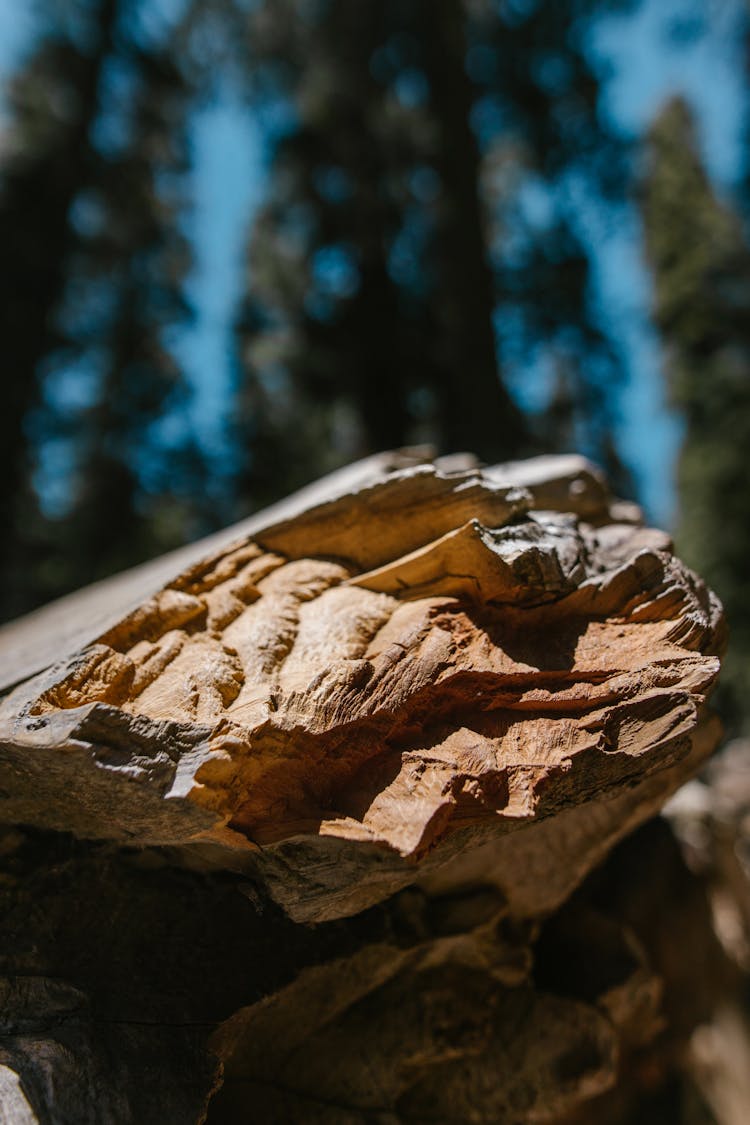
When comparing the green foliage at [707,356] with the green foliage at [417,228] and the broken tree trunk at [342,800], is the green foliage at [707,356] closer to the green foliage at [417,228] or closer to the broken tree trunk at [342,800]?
the green foliage at [417,228]

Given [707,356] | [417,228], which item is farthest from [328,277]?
[707,356]

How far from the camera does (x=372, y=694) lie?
1.74 meters

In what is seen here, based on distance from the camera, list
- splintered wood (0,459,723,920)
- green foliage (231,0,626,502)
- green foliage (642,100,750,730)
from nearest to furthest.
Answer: splintered wood (0,459,723,920), green foliage (231,0,626,502), green foliage (642,100,750,730)

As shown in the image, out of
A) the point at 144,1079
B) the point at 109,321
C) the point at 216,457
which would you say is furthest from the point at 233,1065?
the point at 109,321

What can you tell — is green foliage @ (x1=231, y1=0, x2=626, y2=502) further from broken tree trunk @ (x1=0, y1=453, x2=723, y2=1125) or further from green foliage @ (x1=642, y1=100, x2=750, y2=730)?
broken tree trunk @ (x1=0, y1=453, x2=723, y2=1125)

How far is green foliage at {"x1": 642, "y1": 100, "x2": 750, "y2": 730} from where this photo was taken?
8172mm

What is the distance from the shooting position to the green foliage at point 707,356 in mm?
8172

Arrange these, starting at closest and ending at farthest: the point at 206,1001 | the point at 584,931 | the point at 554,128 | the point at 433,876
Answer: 1. the point at 206,1001
2. the point at 433,876
3. the point at 584,931
4. the point at 554,128

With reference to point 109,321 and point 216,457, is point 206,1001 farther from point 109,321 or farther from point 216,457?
point 109,321

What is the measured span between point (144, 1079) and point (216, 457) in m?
7.49

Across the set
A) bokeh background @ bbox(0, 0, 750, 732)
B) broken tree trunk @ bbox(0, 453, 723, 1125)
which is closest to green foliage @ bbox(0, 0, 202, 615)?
bokeh background @ bbox(0, 0, 750, 732)

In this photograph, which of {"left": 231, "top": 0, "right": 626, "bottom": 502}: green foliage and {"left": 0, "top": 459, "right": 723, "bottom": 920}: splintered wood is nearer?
{"left": 0, "top": 459, "right": 723, "bottom": 920}: splintered wood

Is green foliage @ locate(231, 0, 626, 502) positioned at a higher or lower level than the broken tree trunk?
higher

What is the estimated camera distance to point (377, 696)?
174 centimetres
